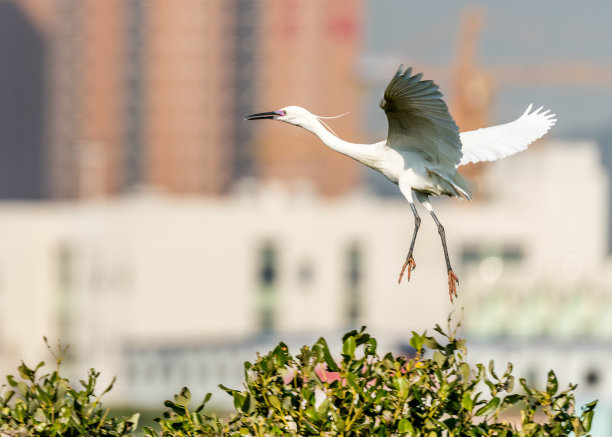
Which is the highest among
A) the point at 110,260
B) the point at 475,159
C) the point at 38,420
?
the point at 110,260

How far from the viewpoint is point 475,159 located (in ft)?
59.1

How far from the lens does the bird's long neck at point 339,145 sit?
16.7 meters

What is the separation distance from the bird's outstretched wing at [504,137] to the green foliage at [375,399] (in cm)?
239

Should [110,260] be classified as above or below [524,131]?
above

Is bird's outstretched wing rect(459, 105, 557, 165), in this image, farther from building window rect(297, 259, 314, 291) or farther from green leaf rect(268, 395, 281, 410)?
building window rect(297, 259, 314, 291)

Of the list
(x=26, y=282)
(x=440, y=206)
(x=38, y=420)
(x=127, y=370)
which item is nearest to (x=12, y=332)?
(x=26, y=282)

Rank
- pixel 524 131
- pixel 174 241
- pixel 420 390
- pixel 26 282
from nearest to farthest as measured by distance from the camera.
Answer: pixel 420 390 → pixel 524 131 → pixel 174 241 → pixel 26 282

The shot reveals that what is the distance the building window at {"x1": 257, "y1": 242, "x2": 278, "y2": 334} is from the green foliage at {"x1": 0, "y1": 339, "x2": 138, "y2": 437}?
139m

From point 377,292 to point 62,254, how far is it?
1369 inches

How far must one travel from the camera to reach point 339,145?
1694 centimetres

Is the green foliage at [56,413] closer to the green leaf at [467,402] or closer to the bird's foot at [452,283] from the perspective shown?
the green leaf at [467,402]

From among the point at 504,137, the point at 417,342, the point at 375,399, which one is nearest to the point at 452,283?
the point at 417,342

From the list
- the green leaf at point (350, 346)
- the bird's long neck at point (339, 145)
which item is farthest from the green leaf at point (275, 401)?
the bird's long neck at point (339, 145)

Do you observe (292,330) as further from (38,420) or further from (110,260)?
(38,420)
